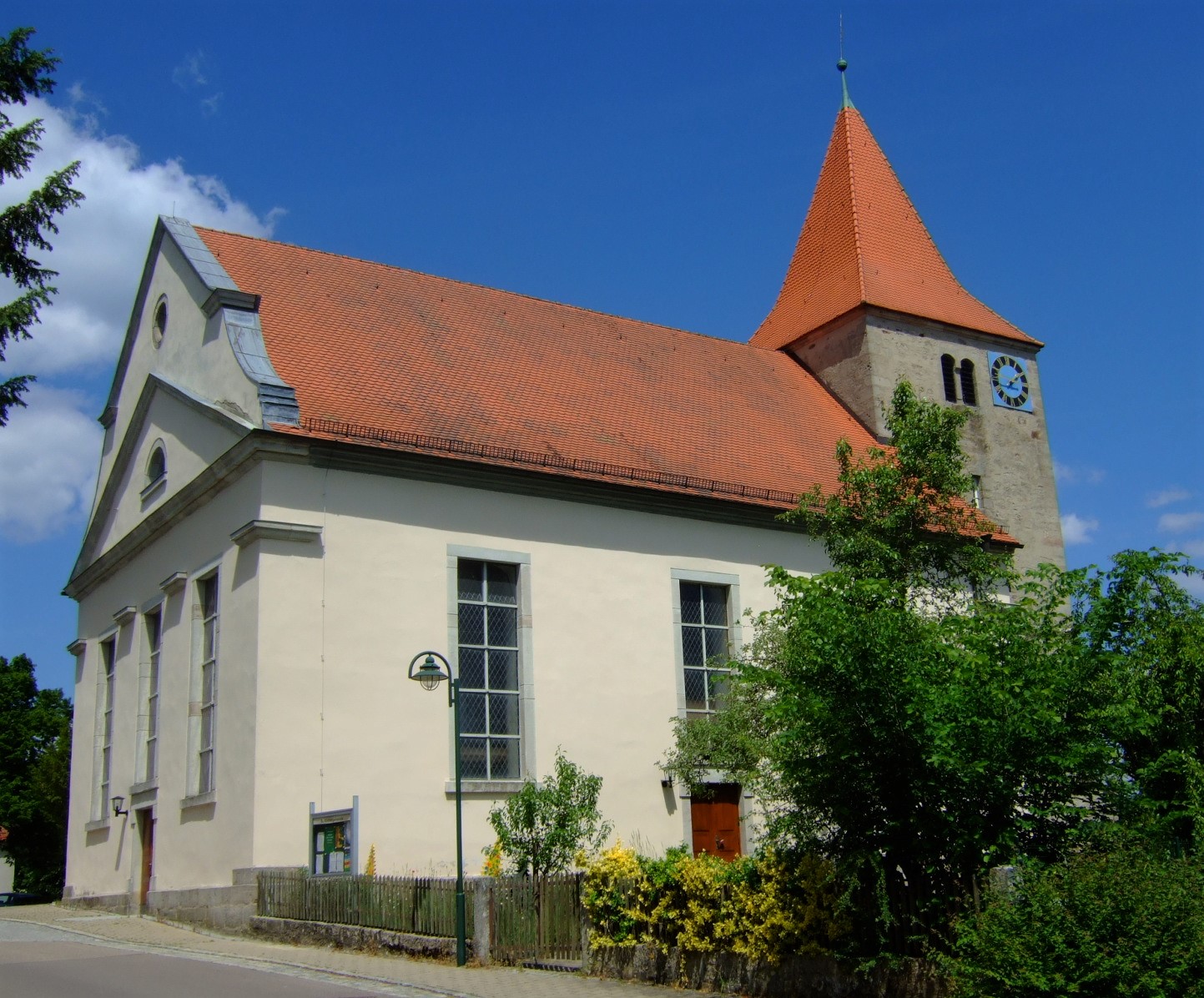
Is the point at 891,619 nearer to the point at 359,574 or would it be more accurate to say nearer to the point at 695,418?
the point at 359,574

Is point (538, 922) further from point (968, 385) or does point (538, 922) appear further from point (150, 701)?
point (968, 385)

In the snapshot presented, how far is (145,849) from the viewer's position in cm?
2162

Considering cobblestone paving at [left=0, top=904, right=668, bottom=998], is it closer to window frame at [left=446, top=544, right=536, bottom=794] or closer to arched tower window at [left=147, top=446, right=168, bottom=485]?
window frame at [left=446, top=544, right=536, bottom=794]

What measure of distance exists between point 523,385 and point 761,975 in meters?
14.3

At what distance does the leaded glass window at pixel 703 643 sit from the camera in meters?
22.0

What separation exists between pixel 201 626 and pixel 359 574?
3328 mm

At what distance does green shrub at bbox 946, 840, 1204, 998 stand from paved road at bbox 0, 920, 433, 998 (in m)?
5.00

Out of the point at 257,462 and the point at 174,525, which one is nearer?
the point at 257,462

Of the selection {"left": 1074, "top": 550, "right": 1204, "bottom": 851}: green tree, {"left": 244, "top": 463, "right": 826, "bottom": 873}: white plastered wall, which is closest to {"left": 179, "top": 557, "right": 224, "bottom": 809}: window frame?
{"left": 244, "top": 463, "right": 826, "bottom": 873}: white plastered wall

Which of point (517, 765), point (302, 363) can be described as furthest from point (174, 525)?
point (517, 765)

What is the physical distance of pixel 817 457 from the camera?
86.2 ft

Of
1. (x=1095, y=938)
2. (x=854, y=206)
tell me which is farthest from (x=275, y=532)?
(x=854, y=206)

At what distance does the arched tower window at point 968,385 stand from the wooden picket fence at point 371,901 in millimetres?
19744

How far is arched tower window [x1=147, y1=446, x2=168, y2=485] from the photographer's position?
916 inches
